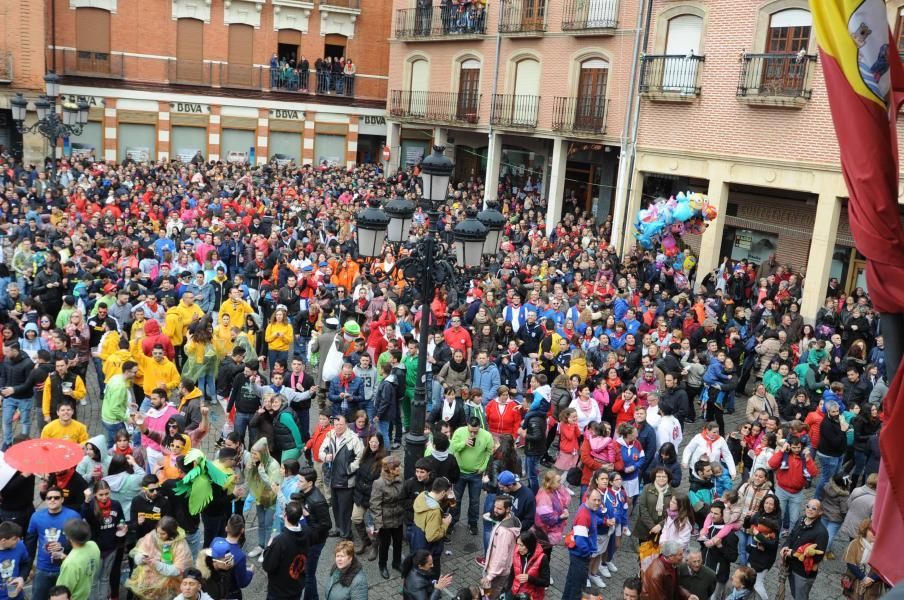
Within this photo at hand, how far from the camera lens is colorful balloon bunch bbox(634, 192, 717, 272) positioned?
18781mm

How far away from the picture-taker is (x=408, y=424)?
12.6 m

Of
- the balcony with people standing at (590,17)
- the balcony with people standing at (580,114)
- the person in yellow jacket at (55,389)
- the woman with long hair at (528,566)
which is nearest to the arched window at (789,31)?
the balcony with people standing at (590,17)

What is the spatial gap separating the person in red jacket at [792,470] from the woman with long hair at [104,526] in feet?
24.2

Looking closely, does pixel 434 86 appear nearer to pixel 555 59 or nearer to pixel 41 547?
pixel 555 59

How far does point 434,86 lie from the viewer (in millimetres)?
32938

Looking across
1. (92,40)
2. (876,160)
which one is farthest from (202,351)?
Result: (92,40)

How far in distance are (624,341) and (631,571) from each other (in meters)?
5.47

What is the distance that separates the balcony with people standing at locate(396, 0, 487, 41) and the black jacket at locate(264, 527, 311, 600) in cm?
2533

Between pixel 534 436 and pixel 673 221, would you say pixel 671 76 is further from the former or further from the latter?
pixel 534 436

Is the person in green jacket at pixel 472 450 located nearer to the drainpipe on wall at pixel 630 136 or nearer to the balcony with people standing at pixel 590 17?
the drainpipe on wall at pixel 630 136

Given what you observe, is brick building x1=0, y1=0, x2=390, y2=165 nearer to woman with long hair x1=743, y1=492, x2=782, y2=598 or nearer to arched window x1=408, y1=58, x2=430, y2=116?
arched window x1=408, y1=58, x2=430, y2=116

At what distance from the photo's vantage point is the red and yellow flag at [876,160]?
10.2ft

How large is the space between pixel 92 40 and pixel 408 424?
28.8 meters

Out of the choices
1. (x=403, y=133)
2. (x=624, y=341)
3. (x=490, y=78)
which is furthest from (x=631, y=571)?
(x=403, y=133)
